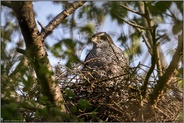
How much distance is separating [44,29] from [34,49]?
41cm

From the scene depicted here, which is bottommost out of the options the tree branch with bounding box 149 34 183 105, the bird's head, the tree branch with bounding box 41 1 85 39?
the tree branch with bounding box 149 34 183 105

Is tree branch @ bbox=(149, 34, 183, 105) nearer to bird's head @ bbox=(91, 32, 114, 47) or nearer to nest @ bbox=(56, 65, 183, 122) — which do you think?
nest @ bbox=(56, 65, 183, 122)

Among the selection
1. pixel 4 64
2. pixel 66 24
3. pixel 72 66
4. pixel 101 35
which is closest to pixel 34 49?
pixel 4 64

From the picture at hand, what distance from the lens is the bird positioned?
15.6 ft

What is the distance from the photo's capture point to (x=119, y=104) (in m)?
4.49

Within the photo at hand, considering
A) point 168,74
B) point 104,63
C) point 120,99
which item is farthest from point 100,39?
point 168,74

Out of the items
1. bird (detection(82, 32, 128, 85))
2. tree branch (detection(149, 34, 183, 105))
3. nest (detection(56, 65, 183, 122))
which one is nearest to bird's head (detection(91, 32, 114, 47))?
bird (detection(82, 32, 128, 85))

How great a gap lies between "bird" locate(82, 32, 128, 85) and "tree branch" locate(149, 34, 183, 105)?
0.57 meters

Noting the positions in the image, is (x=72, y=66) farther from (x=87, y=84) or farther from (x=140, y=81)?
(x=140, y=81)

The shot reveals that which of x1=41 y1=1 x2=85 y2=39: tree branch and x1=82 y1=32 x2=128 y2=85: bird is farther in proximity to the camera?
x1=82 y1=32 x2=128 y2=85: bird

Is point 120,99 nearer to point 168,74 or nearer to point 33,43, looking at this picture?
point 168,74

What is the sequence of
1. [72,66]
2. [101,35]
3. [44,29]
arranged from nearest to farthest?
[44,29] < [72,66] < [101,35]

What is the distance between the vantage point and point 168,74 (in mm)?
3785

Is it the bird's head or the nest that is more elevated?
the bird's head
